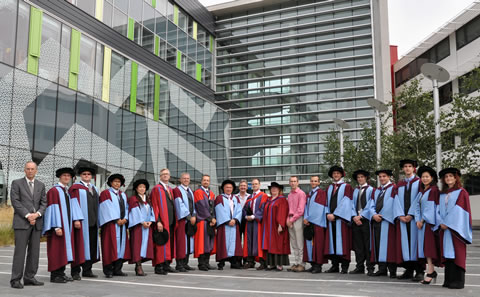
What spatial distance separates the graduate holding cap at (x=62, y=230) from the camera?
8531 millimetres

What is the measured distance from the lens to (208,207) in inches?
457

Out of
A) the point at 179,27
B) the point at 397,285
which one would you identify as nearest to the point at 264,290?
the point at 397,285

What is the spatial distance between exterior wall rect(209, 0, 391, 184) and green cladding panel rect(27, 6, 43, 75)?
26507 millimetres

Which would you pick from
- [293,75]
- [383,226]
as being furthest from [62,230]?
[293,75]

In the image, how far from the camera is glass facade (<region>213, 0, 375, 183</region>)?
45.4 meters

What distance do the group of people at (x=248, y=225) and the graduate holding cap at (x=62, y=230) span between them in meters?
0.02

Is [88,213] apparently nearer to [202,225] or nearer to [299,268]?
[202,225]

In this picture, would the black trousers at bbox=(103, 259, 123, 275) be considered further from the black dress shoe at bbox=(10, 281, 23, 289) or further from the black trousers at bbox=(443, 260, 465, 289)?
the black trousers at bbox=(443, 260, 465, 289)

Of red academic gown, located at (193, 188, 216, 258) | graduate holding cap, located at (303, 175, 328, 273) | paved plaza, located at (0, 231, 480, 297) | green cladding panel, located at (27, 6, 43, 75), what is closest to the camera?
paved plaza, located at (0, 231, 480, 297)

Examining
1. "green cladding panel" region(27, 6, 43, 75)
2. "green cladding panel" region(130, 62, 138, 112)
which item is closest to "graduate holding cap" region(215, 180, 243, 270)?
"green cladding panel" region(27, 6, 43, 75)

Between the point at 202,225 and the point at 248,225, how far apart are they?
3.88ft

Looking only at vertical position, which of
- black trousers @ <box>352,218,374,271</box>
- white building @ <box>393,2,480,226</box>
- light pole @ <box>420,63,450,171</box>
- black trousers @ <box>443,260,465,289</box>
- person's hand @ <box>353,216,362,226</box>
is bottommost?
black trousers @ <box>443,260,465,289</box>

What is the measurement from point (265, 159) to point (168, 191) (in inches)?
1427

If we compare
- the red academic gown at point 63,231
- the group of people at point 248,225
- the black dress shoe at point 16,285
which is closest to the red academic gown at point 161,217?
the group of people at point 248,225
